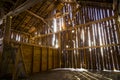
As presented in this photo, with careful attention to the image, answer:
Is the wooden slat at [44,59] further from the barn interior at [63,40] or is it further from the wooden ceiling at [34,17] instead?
the wooden ceiling at [34,17]

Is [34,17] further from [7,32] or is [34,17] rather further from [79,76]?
[79,76]

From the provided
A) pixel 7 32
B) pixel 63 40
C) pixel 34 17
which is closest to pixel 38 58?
pixel 7 32

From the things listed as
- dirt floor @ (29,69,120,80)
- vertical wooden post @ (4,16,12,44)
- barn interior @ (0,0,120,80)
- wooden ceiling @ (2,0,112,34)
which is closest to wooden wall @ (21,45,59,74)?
barn interior @ (0,0,120,80)

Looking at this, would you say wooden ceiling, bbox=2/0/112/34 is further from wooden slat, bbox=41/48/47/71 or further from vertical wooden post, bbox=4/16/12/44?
wooden slat, bbox=41/48/47/71

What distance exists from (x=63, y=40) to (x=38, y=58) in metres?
3.29

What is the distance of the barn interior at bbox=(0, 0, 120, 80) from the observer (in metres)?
5.21

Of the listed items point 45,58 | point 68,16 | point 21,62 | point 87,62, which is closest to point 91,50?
point 87,62

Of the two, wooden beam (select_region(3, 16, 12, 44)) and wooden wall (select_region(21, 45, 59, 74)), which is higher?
wooden beam (select_region(3, 16, 12, 44))

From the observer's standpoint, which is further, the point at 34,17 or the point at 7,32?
the point at 34,17

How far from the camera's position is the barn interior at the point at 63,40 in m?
5.21

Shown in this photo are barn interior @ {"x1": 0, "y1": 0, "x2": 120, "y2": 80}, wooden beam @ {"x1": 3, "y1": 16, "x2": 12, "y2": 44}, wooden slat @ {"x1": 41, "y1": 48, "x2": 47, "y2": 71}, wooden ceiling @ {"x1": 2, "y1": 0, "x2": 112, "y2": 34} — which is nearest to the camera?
barn interior @ {"x1": 0, "y1": 0, "x2": 120, "y2": 80}

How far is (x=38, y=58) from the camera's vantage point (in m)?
7.27

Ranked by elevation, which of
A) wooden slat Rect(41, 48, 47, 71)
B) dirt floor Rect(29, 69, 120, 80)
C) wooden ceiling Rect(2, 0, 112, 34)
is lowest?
dirt floor Rect(29, 69, 120, 80)

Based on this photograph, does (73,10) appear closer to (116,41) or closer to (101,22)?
(101,22)
